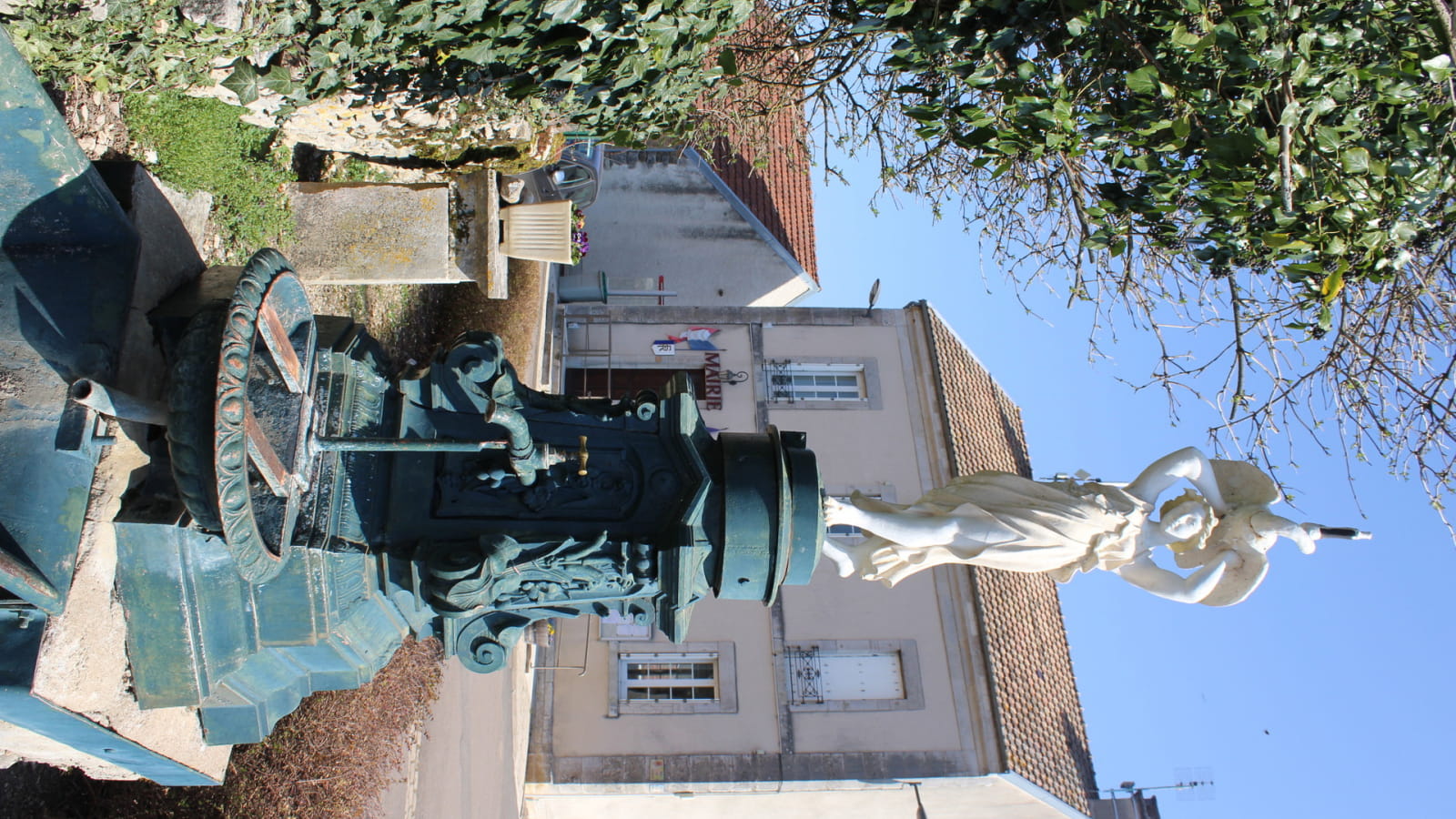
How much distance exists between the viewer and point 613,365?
48.9ft

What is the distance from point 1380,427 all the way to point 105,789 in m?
7.78

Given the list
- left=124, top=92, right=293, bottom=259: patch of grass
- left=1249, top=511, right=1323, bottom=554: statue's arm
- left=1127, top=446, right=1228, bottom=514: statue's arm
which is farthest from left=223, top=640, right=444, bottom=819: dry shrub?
left=1249, top=511, right=1323, bottom=554: statue's arm

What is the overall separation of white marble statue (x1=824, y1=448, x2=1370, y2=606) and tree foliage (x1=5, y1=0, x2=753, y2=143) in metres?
2.73

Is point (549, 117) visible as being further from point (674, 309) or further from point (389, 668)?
point (674, 309)

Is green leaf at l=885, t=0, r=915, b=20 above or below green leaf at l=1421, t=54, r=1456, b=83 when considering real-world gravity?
above

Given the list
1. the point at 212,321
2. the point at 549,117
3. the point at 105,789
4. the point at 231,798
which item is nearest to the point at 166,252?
the point at 212,321

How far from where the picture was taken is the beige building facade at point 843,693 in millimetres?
11758

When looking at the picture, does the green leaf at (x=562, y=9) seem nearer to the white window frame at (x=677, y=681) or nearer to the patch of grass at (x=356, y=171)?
the patch of grass at (x=356, y=171)

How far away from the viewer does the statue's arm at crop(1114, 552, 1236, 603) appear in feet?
14.1

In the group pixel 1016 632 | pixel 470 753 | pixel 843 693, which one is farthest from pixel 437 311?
pixel 1016 632

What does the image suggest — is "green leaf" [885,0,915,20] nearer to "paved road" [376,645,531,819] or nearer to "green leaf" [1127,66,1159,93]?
"green leaf" [1127,66,1159,93]

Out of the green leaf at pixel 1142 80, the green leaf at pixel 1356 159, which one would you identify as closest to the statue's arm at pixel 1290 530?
the green leaf at pixel 1356 159

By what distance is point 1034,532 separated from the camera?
4.51 m

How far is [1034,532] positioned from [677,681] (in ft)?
29.1
